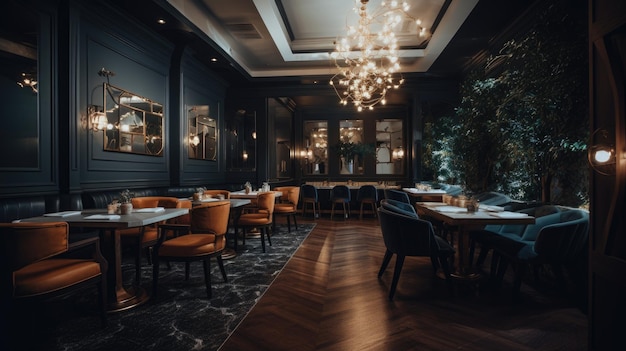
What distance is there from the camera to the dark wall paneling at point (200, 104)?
227 inches

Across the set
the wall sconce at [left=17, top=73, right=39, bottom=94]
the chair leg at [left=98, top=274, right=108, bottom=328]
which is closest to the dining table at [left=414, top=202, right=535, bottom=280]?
the chair leg at [left=98, top=274, right=108, bottom=328]

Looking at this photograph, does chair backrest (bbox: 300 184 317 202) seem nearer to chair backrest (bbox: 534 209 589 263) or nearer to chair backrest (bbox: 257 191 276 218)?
chair backrest (bbox: 257 191 276 218)

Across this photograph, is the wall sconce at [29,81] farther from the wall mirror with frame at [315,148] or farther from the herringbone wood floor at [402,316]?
the wall mirror with frame at [315,148]

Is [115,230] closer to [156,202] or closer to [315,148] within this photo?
[156,202]

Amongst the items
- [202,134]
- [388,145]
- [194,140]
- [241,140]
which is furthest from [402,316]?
[388,145]

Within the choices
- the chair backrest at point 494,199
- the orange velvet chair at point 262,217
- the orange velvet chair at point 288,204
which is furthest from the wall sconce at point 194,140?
the chair backrest at point 494,199

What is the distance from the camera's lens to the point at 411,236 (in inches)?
109

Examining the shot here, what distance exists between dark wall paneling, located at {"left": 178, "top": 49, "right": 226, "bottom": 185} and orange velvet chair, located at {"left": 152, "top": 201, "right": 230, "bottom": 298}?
3.14 metres

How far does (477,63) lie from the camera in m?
6.10

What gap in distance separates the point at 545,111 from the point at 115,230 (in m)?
4.44

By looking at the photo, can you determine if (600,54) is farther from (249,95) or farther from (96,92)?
(249,95)

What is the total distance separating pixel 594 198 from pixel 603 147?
11.9 inches

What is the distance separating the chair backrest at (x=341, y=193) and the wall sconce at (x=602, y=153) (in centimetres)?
605

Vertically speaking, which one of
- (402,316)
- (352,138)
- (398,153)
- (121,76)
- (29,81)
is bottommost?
(402,316)
